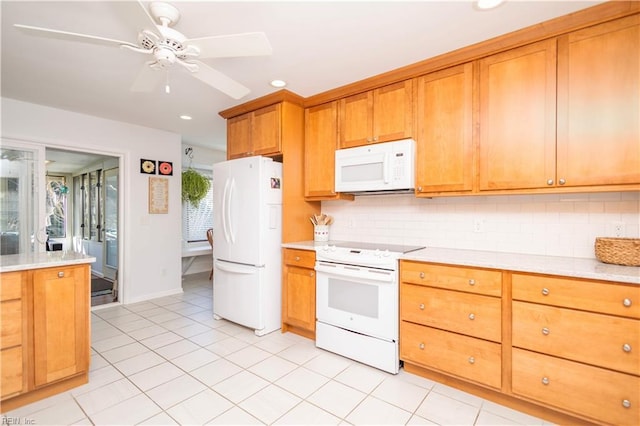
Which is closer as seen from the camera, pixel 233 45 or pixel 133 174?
pixel 233 45

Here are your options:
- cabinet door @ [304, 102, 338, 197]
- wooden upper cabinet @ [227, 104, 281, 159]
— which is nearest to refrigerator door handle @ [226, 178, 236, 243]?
wooden upper cabinet @ [227, 104, 281, 159]

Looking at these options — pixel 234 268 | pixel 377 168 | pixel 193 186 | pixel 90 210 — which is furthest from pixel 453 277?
pixel 90 210

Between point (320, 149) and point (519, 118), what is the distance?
172cm

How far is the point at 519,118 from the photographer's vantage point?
2.07 m

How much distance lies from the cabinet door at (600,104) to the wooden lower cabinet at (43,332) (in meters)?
3.37

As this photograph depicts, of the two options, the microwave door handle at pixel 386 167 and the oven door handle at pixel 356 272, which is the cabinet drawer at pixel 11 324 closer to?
the oven door handle at pixel 356 272

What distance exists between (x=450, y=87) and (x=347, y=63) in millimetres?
831

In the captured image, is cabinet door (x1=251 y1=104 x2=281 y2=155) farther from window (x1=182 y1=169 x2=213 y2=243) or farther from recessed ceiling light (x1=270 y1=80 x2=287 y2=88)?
window (x1=182 y1=169 x2=213 y2=243)

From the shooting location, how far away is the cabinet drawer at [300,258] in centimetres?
287

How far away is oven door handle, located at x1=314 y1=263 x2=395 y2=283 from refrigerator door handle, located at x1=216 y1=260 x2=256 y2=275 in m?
0.71

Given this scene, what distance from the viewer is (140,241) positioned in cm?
423

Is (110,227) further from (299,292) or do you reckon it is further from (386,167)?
(386,167)

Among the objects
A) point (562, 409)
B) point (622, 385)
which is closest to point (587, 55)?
point (622, 385)

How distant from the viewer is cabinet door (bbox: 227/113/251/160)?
3.38m
